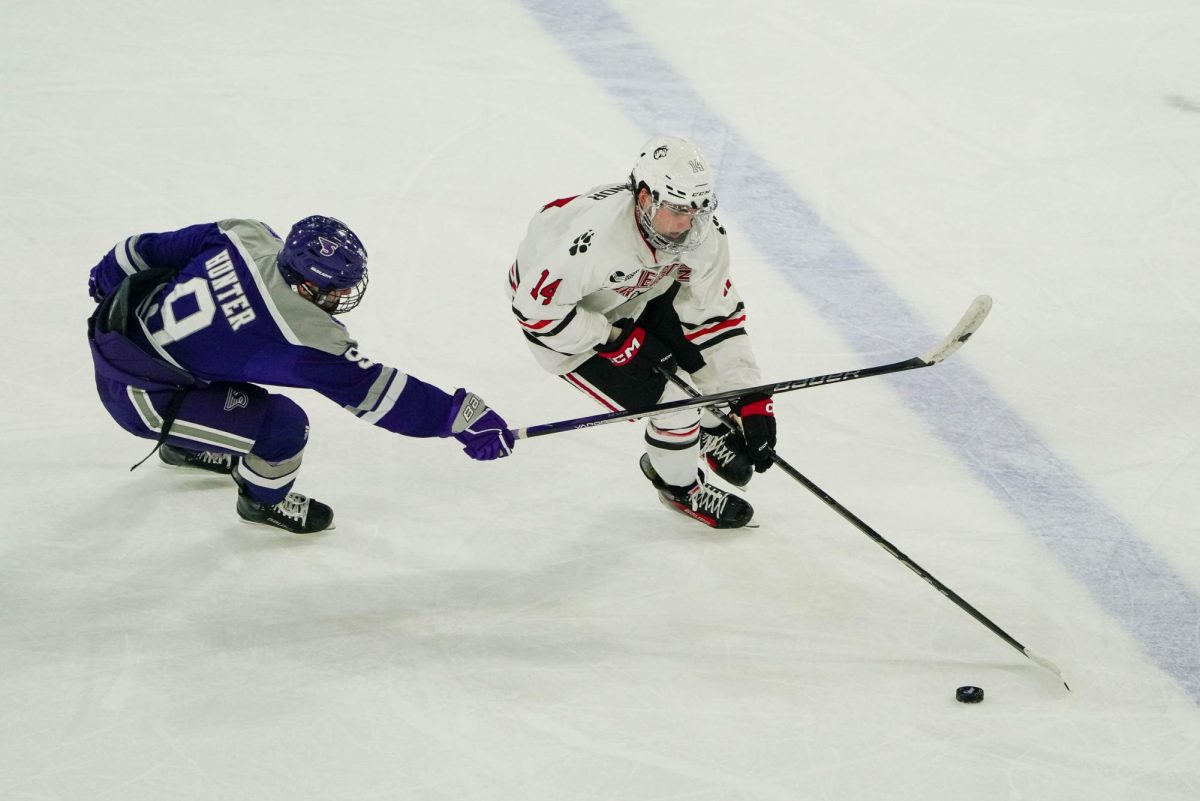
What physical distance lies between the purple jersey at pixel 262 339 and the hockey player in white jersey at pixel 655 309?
1.28ft

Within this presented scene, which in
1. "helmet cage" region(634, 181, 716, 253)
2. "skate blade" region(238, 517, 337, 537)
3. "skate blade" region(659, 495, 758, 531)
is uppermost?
"helmet cage" region(634, 181, 716, 253)

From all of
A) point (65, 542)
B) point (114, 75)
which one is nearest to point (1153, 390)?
point (65, 542)

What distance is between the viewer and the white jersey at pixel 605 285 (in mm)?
3223

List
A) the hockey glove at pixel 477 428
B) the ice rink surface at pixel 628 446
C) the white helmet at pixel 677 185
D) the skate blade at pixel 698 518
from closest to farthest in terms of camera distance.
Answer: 1. the ice rink surface at pixel 628 446
2. the white helmet at pixel 677 185
3. the hockey glove at pixel 477 428
4. the skate blade at pixel 698 518

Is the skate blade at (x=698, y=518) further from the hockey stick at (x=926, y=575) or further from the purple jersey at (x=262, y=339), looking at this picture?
the purple jersey at (x=262, y=339)

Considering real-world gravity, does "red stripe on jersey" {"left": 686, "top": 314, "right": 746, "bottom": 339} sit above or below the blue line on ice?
above

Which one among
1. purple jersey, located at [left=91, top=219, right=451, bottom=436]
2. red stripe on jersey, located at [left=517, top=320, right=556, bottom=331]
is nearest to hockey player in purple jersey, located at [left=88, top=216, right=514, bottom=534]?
purple jersey, located at [left=91, top=219, right=451, bottom=436]

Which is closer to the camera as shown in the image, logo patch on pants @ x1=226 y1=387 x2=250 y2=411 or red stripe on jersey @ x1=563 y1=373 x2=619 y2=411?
logo patch on pants @ x1=226 y1=387 x2=250 y2=411

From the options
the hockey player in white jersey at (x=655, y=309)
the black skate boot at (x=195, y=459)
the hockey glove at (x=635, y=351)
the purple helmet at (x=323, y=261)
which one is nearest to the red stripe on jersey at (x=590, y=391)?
the hockey player in white jersey at (x=655, y=309)

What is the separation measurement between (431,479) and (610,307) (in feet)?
2.47

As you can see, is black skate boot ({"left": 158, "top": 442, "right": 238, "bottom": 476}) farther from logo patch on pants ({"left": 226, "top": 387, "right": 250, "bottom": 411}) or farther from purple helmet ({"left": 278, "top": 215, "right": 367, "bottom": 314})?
purple helmet ({"left": 278, "top": 215, "right": 367, "bottom": 314})

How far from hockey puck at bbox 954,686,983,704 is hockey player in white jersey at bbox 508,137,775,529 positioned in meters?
0.73

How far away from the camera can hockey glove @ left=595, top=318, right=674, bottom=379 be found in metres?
3.37

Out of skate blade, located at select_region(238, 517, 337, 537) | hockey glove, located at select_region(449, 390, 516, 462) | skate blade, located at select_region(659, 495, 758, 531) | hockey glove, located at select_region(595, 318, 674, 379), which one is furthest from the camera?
skate blade, located at select_region(659, 495, 758, 531)
